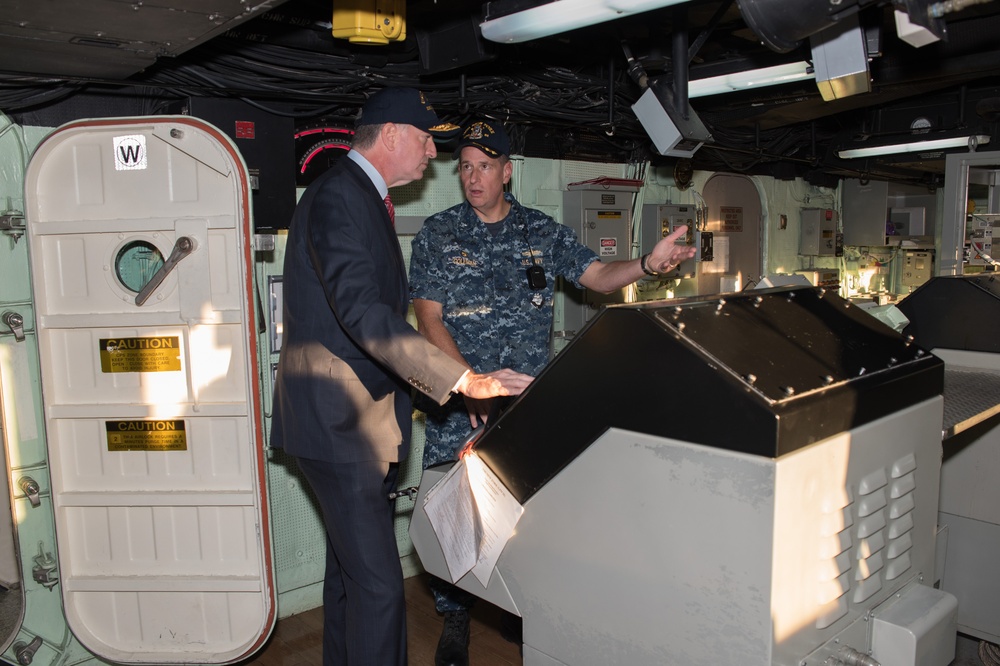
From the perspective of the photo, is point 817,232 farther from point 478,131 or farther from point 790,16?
point 790,16

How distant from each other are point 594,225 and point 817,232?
10.9 ft

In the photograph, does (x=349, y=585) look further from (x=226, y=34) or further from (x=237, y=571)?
(x=226, y=34)

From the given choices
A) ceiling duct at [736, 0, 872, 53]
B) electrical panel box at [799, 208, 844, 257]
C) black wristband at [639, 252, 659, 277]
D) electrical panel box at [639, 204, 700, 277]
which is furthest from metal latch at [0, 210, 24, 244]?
electrical panel box at [799, 208, 844, 257]

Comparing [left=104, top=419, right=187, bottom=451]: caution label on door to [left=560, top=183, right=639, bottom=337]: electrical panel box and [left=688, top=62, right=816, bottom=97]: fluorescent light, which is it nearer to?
[left=560, top=183, right=639, bottom=337]: electrical panel box

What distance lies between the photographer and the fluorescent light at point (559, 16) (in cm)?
237

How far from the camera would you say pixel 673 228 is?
5480 millimetres

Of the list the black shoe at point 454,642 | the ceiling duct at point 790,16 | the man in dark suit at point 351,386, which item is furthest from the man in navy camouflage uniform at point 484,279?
the ceiling duct at point 790,16

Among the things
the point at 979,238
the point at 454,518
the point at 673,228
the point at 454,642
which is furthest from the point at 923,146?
the point at 454,518

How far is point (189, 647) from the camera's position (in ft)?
9.74

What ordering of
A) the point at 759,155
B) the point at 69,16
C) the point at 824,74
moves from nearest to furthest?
the point at 69,16, the point at 824,74, the point at 759,155

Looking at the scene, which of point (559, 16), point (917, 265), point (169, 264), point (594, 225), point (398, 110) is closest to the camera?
point (398, 110)

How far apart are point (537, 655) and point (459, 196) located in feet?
9.12

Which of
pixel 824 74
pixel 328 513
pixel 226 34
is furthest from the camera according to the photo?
pixel 226 34

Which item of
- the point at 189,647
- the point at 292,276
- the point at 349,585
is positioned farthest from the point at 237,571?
the point at 292,276
